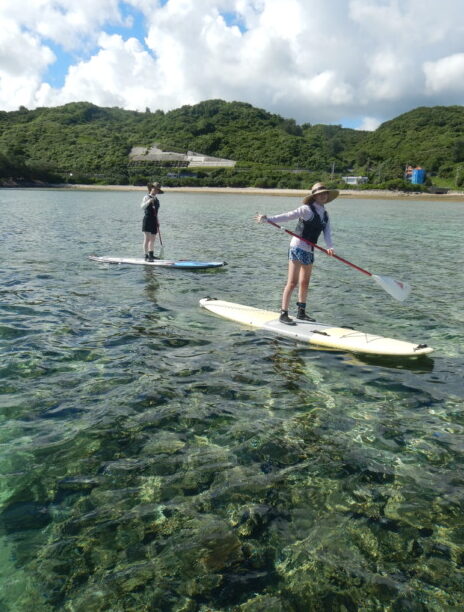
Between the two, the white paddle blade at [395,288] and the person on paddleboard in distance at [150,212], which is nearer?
the white paddle blade at [395,288]

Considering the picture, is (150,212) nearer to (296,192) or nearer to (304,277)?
(304,277)

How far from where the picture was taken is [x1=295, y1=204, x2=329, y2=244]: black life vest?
9.53 metres

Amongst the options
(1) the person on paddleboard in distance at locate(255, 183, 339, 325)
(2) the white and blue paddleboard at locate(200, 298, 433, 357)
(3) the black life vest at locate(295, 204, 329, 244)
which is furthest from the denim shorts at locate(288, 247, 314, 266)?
(2) the white and blue paddleboard at locate(200, 298, 433, 357)

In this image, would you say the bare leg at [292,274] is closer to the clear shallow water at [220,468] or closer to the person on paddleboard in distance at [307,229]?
the person on paddleboard in distance at [307,229]

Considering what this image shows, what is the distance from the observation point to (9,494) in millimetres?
4543

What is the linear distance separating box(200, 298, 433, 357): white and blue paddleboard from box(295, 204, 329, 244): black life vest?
1971mm

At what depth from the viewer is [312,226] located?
9.56 m

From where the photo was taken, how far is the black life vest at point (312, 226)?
9.53 meters

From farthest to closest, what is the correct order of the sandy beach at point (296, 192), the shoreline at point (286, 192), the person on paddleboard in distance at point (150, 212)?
the shoreline at point (286, 192), the sandy beach at point (296, 192), the person on paddleboard in distance at point (150, 212)

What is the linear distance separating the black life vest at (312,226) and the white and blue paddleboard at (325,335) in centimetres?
197

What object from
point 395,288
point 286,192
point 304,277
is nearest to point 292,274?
point 304,277

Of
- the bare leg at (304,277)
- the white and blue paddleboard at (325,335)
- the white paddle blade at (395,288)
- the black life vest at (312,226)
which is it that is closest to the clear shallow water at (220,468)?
the white and blue paddleboard at (325,335)

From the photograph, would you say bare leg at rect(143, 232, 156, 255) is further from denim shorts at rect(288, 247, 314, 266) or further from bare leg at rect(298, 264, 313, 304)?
denim shorts at rect(288, 247, 314, 266)

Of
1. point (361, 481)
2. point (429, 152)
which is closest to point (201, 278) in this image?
point (361, 481)
